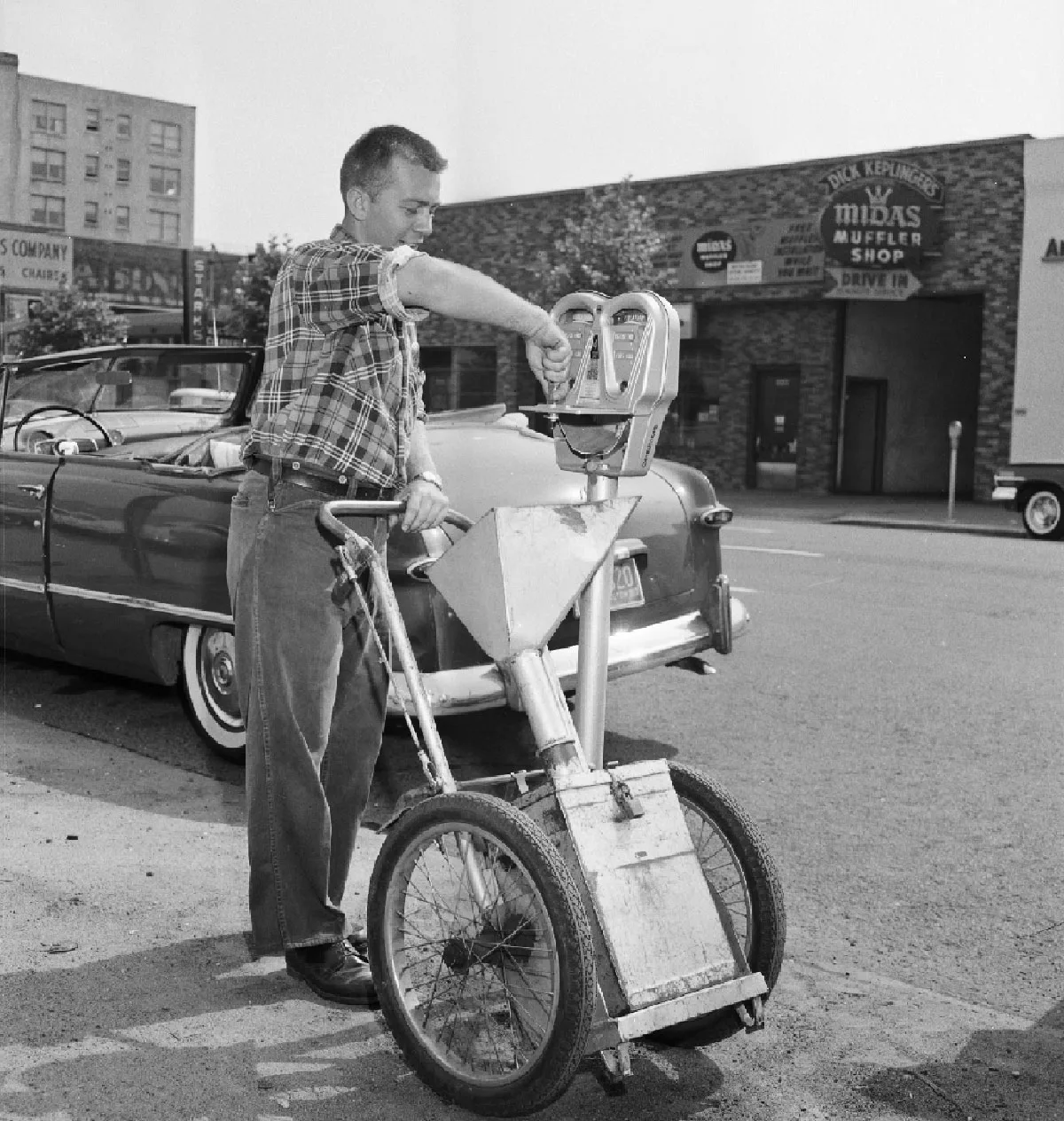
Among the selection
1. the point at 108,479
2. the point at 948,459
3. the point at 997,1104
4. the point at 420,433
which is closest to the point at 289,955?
the point at 420,433

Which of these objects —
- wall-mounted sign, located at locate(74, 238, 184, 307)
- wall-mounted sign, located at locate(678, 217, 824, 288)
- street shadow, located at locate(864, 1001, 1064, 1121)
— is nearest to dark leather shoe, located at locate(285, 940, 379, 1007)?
street shadow, located at locate(864, 1001, 1064, 1121)

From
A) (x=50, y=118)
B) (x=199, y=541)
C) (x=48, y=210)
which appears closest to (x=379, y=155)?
(x=199, y=541)

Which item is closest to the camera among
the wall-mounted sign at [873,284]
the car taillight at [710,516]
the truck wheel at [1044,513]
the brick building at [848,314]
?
Result: the car taillight at [710,516]

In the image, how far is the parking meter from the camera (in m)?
3.06

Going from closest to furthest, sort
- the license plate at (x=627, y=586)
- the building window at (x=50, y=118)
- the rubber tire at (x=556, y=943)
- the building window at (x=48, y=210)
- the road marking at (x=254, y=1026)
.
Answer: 1. the rubber tire at (x=556, y=943)
2. the road marking at (x=254, y=1026)
3. the license plate at (x=627, y=586)
4. the building window at (x=48, y=210)
5. the building window at (x=50, y=118)

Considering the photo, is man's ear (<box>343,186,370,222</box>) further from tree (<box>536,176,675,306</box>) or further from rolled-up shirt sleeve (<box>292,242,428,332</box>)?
tree (<box>536,176,675,306</box>)

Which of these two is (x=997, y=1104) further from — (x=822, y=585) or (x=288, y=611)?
(x=822, y=585)

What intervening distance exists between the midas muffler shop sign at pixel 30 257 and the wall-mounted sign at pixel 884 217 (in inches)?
884

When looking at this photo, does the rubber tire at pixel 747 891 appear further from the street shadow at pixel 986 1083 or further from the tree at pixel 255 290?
the tree at pixel 255 290

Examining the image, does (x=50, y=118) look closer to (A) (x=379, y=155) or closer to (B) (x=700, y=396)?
(B) (x=700, y=396)

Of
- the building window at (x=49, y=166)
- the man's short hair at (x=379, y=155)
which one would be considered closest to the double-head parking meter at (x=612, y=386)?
the man's short hair at (x=379, y=155)

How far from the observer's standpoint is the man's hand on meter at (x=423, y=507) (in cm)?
330

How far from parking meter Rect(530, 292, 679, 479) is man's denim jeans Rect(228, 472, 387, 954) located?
61 centimetres

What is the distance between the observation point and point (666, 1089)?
3.05 metres
